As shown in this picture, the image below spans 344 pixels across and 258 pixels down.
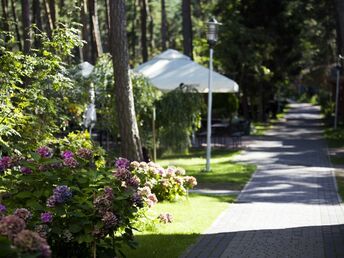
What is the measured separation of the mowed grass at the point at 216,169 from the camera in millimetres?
14305

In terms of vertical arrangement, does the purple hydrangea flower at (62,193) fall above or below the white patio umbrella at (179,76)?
below

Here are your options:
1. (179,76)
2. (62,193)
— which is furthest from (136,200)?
(179,76)

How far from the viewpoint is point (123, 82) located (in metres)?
13.1

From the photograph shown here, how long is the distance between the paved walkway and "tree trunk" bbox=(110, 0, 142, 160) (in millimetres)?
2747

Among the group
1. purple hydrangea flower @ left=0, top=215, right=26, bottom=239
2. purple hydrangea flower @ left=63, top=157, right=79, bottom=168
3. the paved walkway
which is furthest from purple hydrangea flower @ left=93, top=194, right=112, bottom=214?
the paved walkway

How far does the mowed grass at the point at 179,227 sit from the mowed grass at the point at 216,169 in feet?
6.26

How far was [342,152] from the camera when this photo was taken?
21.7m

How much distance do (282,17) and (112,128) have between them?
69.1ft

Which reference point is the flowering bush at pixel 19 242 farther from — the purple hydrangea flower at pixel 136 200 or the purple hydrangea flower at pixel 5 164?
the purple hydrangea flower at pixel 5 164

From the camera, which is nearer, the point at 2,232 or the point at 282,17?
the point at 2,232

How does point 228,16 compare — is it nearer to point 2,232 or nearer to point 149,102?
point 149,102

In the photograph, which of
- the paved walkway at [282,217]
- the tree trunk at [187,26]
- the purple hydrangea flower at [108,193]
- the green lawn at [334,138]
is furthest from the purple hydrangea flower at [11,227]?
the tree trunk at [187,26]

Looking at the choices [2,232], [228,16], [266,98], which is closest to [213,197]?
[2,232]

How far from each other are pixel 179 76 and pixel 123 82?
6.99 m
